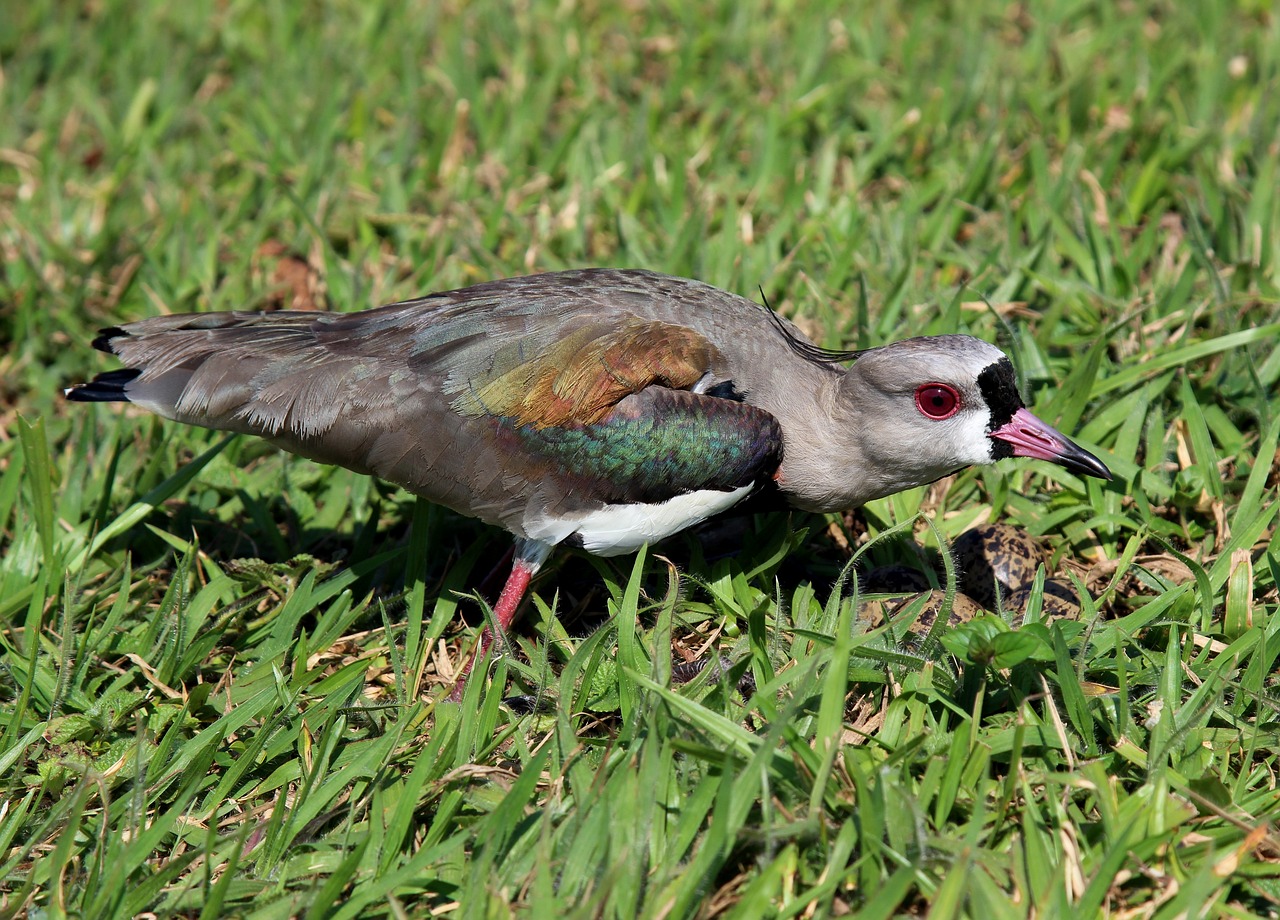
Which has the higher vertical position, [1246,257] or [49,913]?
[1246,257]

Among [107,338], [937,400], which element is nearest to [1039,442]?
[937,400]

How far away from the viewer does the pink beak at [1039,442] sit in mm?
4383

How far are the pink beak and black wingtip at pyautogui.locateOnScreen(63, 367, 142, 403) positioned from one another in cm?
312

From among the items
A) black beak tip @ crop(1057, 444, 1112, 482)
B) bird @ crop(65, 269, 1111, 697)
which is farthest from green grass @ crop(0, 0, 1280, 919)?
black beak tip @ crop(1057, 444, 1112, 482)

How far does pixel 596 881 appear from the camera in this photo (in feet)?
11.2

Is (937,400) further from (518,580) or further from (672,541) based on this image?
(518,580)

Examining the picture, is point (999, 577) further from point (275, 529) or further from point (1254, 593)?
point (275, 529)

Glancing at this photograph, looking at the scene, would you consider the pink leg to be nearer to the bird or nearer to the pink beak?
the bird

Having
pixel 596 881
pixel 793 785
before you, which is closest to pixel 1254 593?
pixel 793 785

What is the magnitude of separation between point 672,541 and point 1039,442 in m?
1.54

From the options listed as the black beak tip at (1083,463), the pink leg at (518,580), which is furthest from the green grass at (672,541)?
the black beak tip at (1083,463)

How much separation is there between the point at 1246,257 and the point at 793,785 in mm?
3816

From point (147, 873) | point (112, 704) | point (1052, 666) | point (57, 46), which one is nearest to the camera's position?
point (147, 873)

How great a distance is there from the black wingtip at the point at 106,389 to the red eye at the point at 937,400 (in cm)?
284
